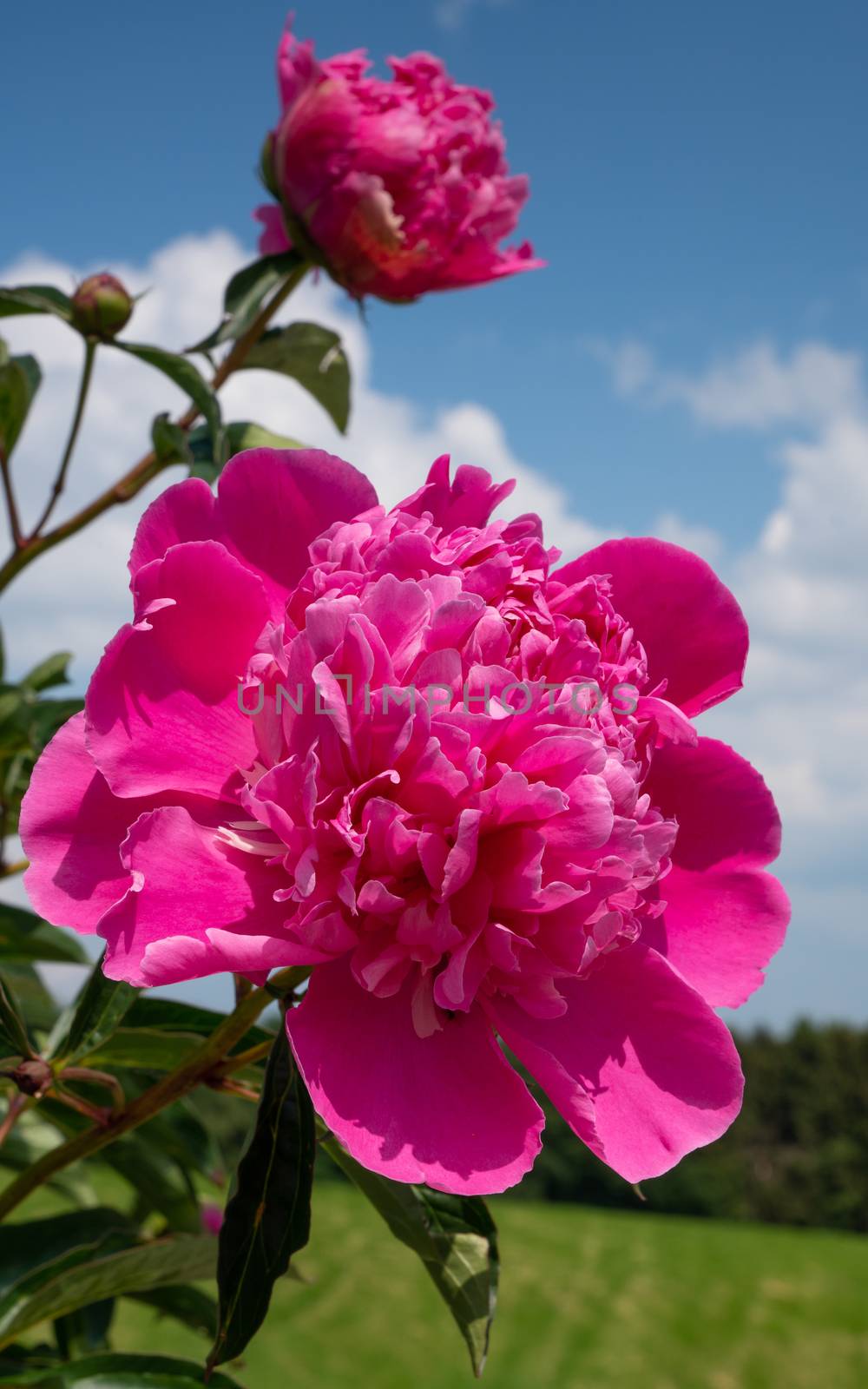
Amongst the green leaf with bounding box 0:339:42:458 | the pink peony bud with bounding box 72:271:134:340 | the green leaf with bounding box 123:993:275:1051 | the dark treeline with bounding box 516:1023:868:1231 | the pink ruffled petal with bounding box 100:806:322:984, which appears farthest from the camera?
the dark treeline with bounding box 516:1023:868:1231

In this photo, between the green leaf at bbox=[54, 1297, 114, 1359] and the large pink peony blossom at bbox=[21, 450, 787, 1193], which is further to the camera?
the green leaf at bbox=[54, 1297, 114, 1359]

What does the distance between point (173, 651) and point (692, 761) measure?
0.38 meters

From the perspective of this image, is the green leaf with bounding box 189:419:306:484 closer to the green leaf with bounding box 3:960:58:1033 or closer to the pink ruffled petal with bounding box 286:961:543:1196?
the green leaf with bounding box 3:960:58:1033

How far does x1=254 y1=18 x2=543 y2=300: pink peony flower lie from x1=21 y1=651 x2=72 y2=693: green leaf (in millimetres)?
860

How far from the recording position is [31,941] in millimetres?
1618

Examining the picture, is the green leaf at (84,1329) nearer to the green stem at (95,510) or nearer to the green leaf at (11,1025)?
the green leaf at (11,1025)

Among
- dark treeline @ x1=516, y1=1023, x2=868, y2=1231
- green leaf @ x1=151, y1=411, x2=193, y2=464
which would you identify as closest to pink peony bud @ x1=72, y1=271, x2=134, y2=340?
green leaf @ x1=151, y1=411, x2=193, y2=464

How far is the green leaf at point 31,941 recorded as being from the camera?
1627 millimetres

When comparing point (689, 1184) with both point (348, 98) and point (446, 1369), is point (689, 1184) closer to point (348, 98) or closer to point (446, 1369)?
point (446, 1369)

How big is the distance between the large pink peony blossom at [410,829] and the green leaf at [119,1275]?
0.50 m

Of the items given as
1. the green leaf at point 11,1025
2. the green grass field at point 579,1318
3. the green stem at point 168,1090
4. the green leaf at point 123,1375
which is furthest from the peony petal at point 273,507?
the green grass field at point 579,1318

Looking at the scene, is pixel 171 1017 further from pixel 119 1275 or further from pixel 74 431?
pixel 74 431

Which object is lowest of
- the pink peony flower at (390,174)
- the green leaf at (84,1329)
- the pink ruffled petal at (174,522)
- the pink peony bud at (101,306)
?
the green leaf at (84,1329)

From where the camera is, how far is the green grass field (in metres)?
10.7
